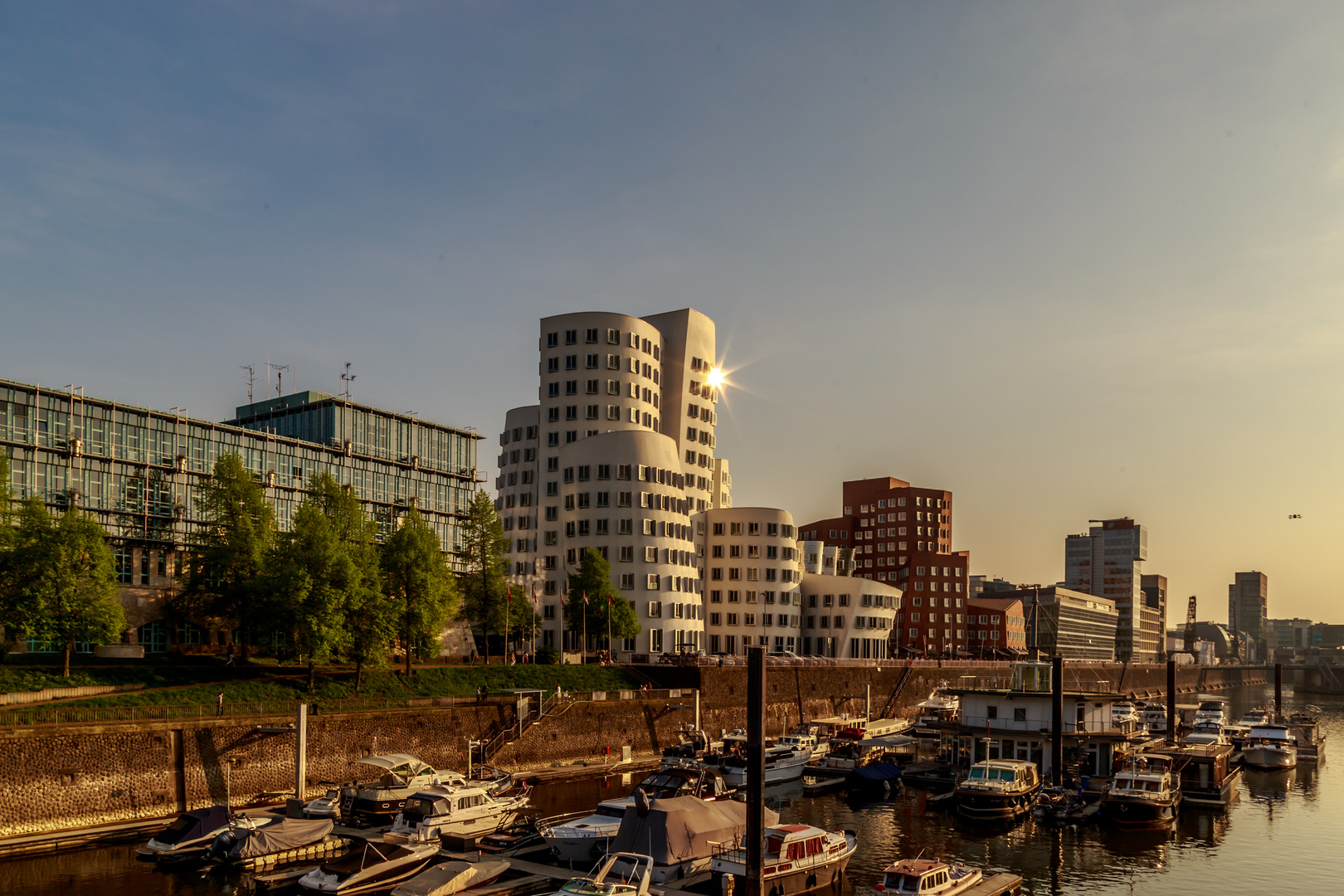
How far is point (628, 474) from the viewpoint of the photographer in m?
139

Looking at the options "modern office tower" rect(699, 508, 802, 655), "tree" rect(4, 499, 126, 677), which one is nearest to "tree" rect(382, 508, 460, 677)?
"tree" rect(4, 499, 126, 677)

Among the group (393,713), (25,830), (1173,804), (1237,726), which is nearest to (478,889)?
(25,830)

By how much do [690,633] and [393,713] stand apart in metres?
69.6

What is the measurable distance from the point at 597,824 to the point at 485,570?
64.9 metres

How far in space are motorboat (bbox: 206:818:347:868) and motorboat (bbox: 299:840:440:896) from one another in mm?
1523

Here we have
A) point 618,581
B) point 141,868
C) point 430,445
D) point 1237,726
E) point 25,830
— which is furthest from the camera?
point 430,445

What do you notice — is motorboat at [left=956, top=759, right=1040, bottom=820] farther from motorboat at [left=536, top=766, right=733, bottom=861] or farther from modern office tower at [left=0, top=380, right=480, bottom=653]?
modern office tower at [left=0, top=380, right=480, bottom=653]

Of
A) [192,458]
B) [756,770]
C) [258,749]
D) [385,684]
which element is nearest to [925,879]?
[756,770]

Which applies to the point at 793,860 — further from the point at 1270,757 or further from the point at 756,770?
the point at 1270,757

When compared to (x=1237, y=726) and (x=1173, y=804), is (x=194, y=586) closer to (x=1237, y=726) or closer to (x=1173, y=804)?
(x=1173, y=804)

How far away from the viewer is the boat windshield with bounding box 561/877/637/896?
4291cm

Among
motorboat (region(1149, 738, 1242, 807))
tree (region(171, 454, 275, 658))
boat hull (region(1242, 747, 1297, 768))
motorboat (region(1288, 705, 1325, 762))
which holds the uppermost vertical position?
tree (region(171, 454, 275, 658))

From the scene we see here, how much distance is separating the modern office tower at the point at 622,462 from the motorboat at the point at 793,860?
79.2m

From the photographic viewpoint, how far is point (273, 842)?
172ft
